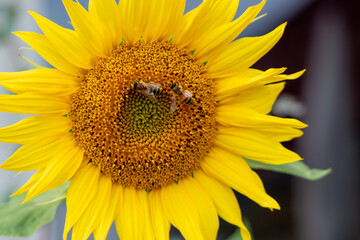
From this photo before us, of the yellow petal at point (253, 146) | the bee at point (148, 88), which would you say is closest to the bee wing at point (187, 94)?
the bee at point (148, 88)

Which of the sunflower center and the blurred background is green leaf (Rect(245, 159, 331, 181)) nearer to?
the sunflower center

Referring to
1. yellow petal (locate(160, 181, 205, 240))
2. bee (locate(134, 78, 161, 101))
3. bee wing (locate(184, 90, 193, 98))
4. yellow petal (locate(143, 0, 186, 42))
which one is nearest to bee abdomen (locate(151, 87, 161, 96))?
bee (locate(134, 78, 161, 101))

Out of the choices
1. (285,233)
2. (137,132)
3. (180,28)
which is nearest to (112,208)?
(137,132)

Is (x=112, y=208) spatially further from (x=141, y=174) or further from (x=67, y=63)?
(x=67, y=63)

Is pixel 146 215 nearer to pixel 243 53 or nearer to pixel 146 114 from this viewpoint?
pixel 146 114

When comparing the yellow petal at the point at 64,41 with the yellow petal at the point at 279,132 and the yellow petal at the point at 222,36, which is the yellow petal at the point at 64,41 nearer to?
the yellow petal at the point at 222,36
